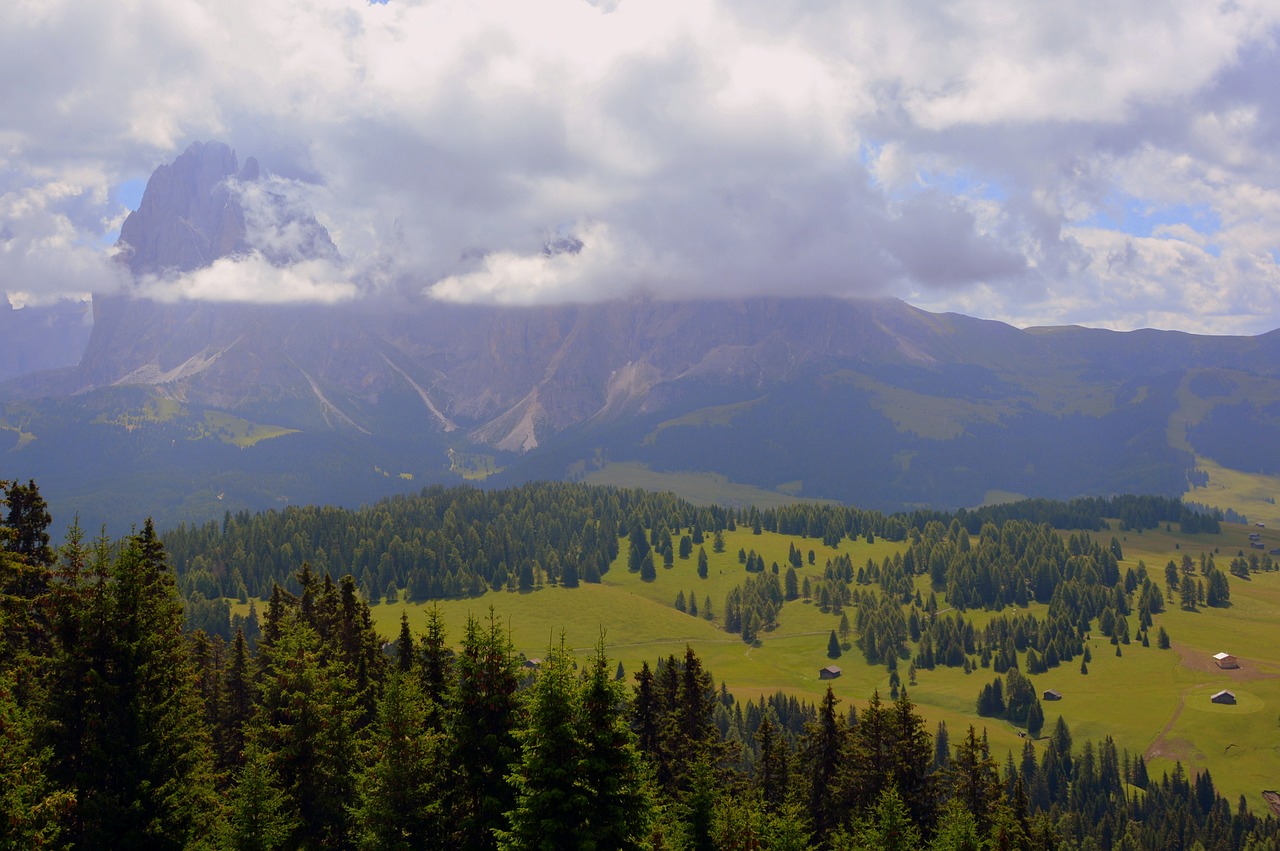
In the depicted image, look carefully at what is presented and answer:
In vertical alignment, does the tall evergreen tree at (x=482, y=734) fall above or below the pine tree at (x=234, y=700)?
above

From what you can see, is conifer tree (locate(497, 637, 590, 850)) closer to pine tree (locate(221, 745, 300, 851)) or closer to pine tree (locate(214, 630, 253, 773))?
pine tree (locate(221, 745, 300, 851))

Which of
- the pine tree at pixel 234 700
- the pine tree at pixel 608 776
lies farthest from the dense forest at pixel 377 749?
the pine tree at pixel 234 700

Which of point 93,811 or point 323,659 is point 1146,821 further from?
point 93,811

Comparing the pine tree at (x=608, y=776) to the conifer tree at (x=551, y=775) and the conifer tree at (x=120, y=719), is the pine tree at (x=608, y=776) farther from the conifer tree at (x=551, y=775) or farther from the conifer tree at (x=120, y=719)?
the conifer tree at (x=120, y=719)

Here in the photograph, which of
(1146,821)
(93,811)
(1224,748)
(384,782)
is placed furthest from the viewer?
(1224,748)

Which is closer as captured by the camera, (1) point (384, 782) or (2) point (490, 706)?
(2) point (490, 706)

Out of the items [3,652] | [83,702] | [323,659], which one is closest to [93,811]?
[83,702]

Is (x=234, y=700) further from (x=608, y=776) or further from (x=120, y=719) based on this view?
(x=608, y=776)

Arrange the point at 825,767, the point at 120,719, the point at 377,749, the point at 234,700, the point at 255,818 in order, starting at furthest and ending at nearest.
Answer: the point at 234,700
the point at 825,767
the point at 377,749
the point at 255,818
the point at 120,719

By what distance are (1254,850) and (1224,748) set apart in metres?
52.9

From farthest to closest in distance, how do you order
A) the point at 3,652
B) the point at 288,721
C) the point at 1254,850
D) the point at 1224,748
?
the point at 1224,748 → the point at 1254,850 → the point at 288,721 → the point at 3,652

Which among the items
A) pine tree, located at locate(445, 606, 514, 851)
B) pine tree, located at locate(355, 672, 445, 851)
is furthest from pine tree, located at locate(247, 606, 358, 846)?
pine tree, located at locate(445, 606, 514, 851)

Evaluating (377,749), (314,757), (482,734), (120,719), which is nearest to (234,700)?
(314,757)

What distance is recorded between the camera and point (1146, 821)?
165875 millimetres
